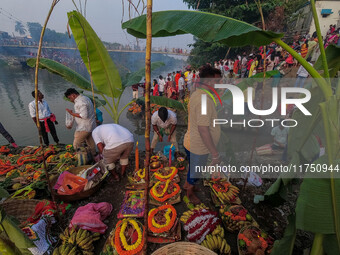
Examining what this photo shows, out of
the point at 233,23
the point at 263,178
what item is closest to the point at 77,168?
the point at 233,23

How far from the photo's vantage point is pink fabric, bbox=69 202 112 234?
2.50 metres

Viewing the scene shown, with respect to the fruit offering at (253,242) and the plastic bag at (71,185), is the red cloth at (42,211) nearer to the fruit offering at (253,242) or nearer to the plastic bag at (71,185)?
the plastic bag at (71,185)

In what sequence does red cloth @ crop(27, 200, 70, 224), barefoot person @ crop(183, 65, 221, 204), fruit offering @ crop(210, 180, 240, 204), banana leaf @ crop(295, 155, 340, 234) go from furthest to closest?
fruit offering @ crop(210, 180, 240, 204) < red cloth @ crop(27, 200, 70, 224) < barefoot person @ crop(183, 65, 221, 204) < banana leaf @ crop(295, 155, 340, 234)

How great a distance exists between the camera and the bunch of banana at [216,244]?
2.28 m

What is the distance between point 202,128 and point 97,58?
3.49m

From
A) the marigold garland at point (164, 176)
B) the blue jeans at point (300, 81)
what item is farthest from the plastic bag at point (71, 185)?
the blue jeans at point (300, 81)

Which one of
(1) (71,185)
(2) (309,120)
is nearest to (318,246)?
(2) (309,120)

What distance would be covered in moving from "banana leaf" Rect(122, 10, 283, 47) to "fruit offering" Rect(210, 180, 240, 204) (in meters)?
2.49

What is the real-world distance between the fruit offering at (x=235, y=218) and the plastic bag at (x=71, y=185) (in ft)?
8.30

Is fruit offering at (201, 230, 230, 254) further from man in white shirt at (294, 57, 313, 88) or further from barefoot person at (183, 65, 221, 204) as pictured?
man in white shirt at (294, 57, 313, 88)

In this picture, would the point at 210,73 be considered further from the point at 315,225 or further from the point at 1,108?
the point at 1,108

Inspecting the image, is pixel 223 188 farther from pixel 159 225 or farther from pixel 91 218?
pixel 91 218

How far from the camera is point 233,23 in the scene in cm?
172

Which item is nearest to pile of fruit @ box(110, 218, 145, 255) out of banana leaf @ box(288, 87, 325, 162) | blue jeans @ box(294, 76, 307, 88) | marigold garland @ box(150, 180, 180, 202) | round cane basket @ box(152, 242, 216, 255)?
round cane basket @ box(152, 242, 216, 255)
